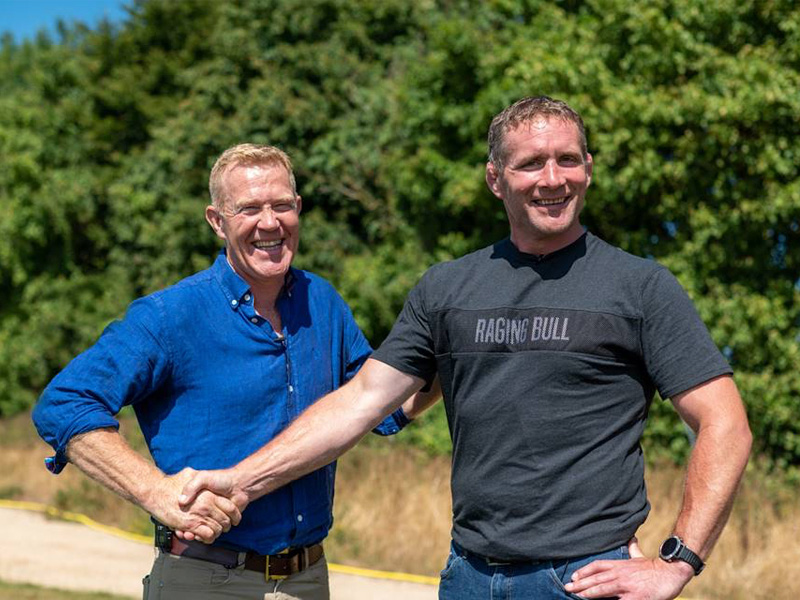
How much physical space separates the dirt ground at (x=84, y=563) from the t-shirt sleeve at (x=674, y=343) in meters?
5.41

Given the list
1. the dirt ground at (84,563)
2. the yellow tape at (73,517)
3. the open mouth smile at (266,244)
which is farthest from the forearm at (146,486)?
the yellow tape at (73,517)

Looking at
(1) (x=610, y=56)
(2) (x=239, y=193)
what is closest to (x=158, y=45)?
(1) (x=610, y=56)

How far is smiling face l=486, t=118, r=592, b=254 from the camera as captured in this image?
317 centimetres

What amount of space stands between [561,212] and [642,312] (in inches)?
15.3

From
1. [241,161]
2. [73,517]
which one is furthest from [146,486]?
[73,517]

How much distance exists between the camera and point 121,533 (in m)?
10.9

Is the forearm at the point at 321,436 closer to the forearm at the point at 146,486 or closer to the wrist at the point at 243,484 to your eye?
the wrist at the point at 243,484

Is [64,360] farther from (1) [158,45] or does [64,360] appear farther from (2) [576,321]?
(2) [576,321]

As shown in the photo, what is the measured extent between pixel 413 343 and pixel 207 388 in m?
0.76

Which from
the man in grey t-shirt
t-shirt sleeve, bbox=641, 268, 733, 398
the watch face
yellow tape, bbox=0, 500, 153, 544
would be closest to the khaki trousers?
the man in grey t-shirt

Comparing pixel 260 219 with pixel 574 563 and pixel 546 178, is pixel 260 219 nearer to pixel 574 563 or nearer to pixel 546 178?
pixel 546 178

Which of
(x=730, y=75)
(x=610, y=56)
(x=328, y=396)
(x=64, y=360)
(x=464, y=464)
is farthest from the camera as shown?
(x=64, y=360)

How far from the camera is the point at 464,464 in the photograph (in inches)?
127

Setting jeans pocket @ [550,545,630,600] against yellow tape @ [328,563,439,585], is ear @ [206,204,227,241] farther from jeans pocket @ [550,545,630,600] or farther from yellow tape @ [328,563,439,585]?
yellow tape @ [328,563,439,585]
